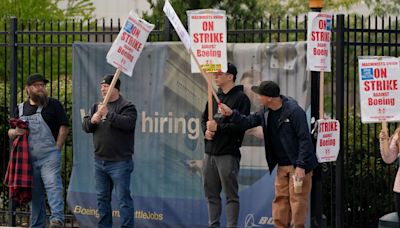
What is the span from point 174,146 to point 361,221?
2373 millimetres

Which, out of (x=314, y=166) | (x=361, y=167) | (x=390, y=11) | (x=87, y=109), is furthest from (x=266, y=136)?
(x=390, y=11)

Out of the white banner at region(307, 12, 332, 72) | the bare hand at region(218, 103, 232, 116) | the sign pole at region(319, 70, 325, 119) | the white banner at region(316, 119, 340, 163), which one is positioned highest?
the white banner at region(307, 12, 332, 72)

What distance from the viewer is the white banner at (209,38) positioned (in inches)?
432

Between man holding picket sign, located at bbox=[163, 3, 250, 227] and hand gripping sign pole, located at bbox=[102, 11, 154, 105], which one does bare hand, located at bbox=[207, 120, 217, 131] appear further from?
hand gripping sign pole, located at bbox=[102, 11, 154, 105]

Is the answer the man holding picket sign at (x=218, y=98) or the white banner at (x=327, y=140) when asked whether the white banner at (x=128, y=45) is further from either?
the white banner at (x=327, y=140)

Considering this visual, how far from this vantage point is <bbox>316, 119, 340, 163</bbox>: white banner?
10.5 m

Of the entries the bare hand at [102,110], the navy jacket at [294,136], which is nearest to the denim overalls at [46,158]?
the bare hand at [102,110]

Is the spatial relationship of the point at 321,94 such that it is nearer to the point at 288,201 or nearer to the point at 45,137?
the point at 288,201

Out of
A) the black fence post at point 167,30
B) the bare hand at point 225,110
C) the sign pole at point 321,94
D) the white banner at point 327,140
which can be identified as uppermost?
the black fence post at point 167,30

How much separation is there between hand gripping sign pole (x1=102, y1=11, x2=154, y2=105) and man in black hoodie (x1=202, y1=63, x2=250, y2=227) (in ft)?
3.10

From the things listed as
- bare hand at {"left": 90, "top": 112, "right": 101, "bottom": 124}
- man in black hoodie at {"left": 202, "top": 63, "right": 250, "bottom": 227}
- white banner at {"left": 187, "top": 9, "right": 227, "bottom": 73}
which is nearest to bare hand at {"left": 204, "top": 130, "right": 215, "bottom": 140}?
man in black hoodie at {"left": 202, "top": 63, "right": 250, "bottom": 227}

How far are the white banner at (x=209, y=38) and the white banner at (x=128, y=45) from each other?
62cm

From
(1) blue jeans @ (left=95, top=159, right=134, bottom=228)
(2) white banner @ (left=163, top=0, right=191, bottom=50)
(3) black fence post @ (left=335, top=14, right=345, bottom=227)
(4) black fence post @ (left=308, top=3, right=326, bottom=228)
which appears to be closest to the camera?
(2) white banner @ (left=163, top=0, right=191, bottom=50)

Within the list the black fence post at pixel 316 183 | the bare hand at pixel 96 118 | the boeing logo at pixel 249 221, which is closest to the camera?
the black fence post at pixel 316 183
